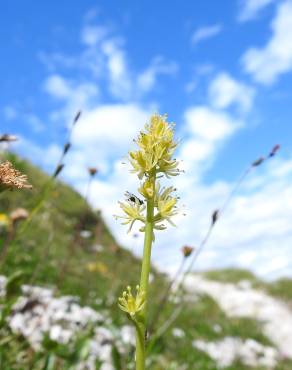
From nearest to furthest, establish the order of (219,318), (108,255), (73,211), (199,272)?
1. (219,318)
2. (108,255)
3. (73,211)
4. (199,272)

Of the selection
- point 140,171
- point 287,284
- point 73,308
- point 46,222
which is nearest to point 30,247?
point 46,222

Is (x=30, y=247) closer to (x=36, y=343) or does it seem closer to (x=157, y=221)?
(x=36, y=343)

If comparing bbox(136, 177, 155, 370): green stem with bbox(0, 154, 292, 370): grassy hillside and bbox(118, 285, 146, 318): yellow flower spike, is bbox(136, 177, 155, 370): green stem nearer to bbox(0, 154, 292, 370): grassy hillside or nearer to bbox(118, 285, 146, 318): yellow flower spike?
bbox(118, 285, 146, 318): yellow flower spike

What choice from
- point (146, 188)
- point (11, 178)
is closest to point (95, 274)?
point (11, 178)

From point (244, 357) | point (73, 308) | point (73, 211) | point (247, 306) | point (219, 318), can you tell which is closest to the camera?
point (73, 308)

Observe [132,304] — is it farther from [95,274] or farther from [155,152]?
[95,274]

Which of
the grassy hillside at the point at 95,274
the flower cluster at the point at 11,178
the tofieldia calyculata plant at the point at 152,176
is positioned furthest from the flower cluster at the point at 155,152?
the grassy hillside at the point at 95,274

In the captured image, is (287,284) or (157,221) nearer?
(157,221)
